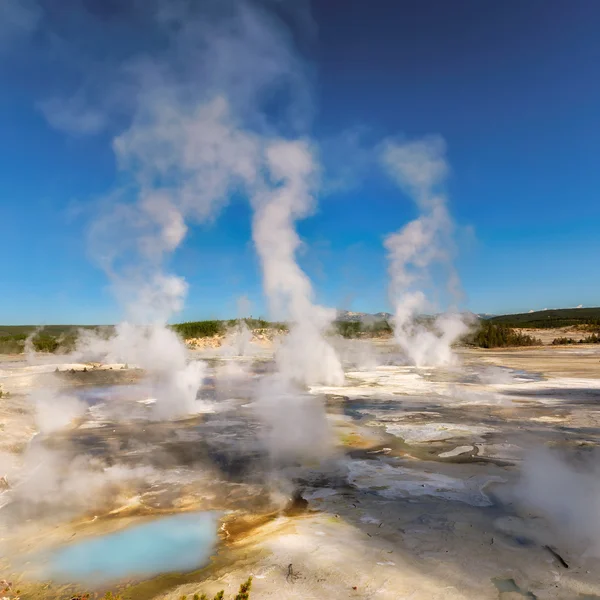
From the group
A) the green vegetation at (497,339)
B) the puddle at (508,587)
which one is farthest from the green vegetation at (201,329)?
the puddle at (508,587)

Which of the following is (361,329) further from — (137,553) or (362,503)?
(137,553)

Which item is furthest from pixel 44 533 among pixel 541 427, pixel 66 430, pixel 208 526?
pixel 541 427

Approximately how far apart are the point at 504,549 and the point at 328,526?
2.46 m

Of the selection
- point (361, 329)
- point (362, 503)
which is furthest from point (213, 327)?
point (362, 503)

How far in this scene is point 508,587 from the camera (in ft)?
16.0

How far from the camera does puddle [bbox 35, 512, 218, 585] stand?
5.38 meters

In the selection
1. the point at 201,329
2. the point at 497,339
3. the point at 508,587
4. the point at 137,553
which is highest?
the point at 201,329

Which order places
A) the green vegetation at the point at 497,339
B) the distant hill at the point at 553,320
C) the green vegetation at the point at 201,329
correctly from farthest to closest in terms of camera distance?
1. the distant hill at the point at 553,320
2. the green vegetation at the point at 201,329
3. the green vegetation at the point at 497,339

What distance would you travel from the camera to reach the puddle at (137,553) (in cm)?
538

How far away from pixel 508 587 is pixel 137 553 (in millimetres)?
4785

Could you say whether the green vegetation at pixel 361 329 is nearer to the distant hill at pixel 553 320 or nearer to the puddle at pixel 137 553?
the distant hill at pixel 553 320

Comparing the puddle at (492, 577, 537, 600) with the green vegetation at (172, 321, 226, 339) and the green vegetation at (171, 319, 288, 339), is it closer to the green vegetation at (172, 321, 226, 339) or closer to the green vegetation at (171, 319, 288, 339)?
the green vegetation at (171, 319, 288, 339)

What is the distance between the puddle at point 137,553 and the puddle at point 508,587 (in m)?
3.61

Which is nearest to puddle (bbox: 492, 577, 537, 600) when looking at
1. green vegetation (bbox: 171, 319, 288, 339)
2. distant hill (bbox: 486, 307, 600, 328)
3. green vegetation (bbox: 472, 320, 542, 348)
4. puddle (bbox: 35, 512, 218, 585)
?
puddle (bbox: 35, 512, 218, 585)
